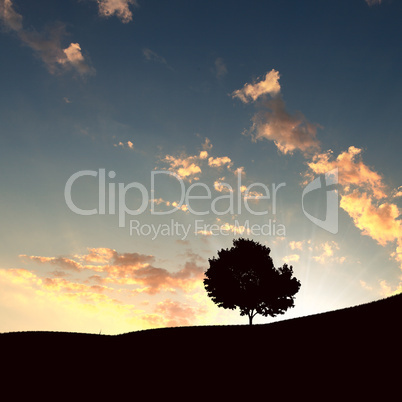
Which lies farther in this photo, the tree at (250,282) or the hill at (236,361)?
the tree at (250,282)

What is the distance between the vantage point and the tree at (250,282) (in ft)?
158

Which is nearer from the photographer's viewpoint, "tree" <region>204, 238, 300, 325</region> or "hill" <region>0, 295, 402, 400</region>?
"hill" <region>0, 295, 402, 400</region>

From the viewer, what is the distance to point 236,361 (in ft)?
61.6

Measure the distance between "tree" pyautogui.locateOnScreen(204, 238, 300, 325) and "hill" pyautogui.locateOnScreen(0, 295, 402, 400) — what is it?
20897mm

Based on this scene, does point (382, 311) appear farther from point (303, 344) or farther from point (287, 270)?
point (287, 270)

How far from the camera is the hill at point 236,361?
569 inches

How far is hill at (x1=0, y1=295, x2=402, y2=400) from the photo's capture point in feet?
47.4

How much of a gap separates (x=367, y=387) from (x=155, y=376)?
11.0 m

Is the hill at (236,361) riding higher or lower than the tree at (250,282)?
lower

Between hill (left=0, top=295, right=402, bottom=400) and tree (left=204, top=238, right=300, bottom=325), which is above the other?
tree (left=204, top=238, right=300, bottom=325)

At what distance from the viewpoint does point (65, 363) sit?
2234 cm

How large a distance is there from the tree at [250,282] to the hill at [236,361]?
2090 centimetres

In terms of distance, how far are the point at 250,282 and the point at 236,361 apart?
30.6m

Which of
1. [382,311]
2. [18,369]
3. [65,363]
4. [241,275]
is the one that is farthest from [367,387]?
[241,275]
